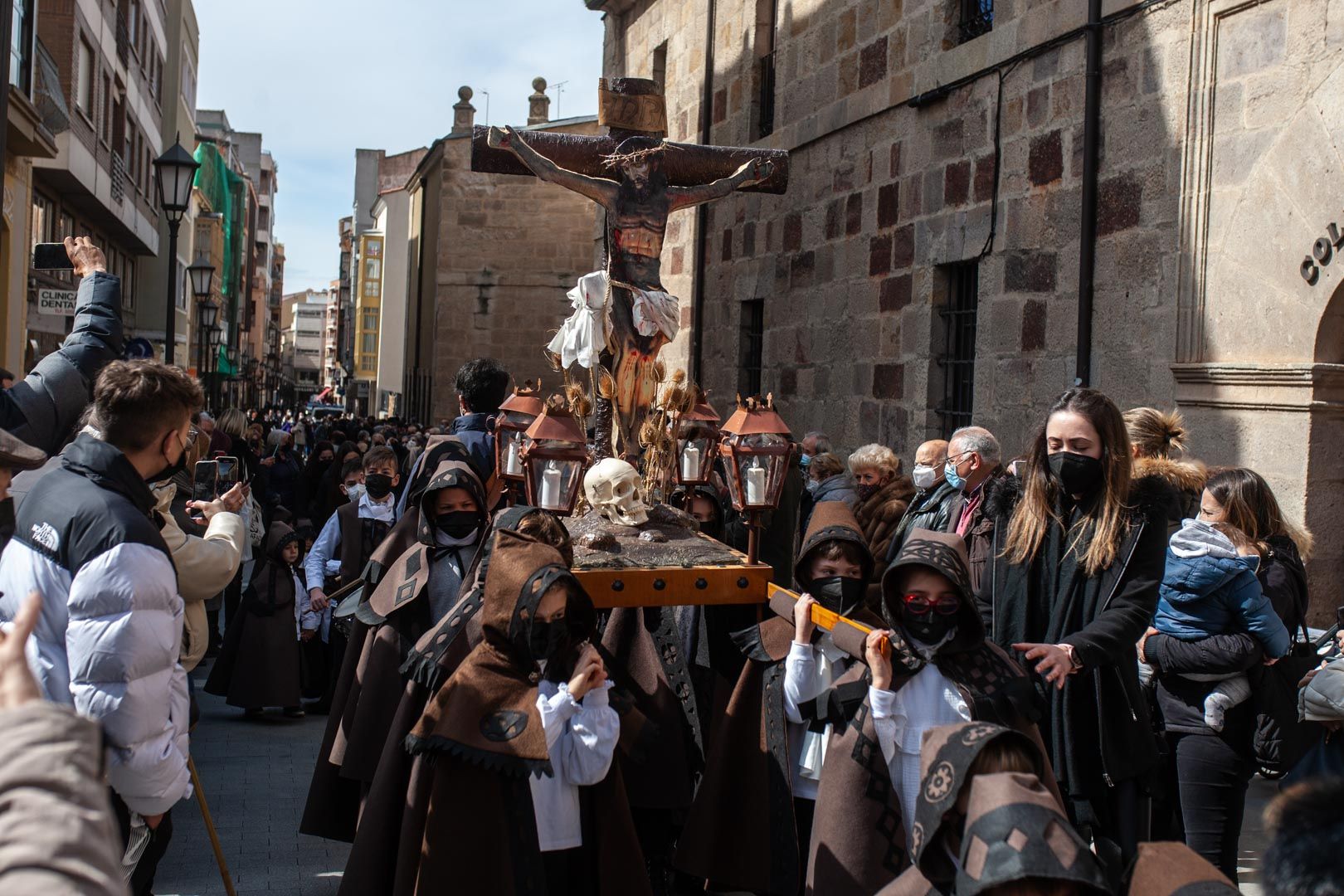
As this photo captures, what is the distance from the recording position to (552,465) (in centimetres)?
535

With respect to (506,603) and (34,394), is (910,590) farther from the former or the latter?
(34,394)

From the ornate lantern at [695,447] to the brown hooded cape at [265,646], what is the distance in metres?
2.98

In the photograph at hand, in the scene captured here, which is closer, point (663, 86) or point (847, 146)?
point (847, 146)

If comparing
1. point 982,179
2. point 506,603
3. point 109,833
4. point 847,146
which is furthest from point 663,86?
point 109,833

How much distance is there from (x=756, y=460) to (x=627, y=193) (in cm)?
280

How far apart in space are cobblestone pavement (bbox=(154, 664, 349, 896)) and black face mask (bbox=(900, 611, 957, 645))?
271 cm

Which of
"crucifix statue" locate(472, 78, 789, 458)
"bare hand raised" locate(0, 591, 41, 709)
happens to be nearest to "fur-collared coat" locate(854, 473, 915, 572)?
"crucifix statue" locate(472, 78, 789, 458)

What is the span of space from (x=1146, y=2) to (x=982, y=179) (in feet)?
6.28

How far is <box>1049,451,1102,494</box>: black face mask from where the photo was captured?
4.14 meters

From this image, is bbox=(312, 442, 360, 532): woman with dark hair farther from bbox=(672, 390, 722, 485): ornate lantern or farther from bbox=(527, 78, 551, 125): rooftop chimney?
Result: bbox=(527, 78, 551, 125): rooftop chimney

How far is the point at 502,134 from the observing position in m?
7.81

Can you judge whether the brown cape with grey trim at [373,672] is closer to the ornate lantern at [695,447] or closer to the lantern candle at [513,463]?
the lantern candle at [513,463]

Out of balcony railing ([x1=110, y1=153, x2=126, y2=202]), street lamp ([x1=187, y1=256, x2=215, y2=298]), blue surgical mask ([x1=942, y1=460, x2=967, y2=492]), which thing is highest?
balcony railing ([x1=110, y1=153, x2=126, y2=202])

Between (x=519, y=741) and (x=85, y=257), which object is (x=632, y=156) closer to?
(x=85, y=257)
